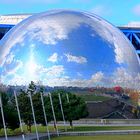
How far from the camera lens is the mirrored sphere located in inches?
1859

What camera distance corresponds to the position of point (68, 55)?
47.4 metres

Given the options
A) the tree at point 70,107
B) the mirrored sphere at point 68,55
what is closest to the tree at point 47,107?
the tree at point 70,107

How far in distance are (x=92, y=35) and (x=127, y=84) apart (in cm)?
464

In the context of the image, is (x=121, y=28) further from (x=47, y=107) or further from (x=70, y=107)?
(x=47, y=107)

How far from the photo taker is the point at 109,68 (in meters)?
47.4

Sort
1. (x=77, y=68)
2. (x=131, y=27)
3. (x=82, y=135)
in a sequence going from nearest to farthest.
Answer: (x=82, y=135), (x=77, y=68), (x=131, y=27)

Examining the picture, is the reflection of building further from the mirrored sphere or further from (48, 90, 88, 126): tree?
(48, 90, 88, 126): tree

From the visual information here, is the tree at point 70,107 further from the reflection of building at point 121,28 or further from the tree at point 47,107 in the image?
the reflection of building at point 121,28

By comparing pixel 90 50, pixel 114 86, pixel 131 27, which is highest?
pixel 131 27

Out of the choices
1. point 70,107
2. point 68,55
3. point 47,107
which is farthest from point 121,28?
point 47,107

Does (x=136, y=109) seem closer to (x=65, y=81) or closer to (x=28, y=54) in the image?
(x=65, y=81)

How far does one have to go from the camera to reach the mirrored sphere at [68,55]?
47219mm

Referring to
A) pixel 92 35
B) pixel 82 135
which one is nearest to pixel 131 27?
pixel 92 35

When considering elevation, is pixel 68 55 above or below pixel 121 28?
below
